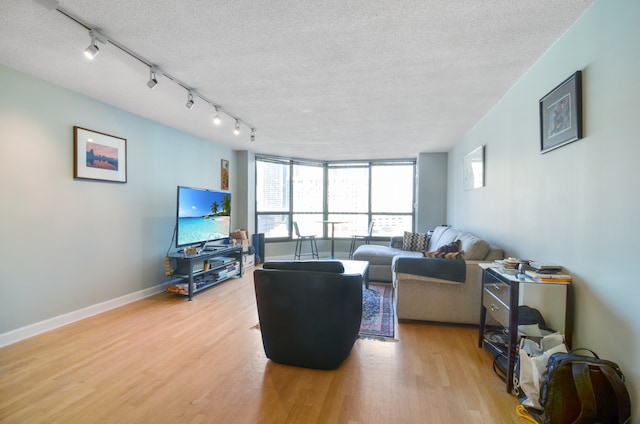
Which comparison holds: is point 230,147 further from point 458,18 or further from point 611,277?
point 611,277

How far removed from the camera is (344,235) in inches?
281

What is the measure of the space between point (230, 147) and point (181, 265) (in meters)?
2.59

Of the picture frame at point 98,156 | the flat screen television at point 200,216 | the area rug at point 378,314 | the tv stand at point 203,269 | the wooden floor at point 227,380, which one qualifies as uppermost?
the picture frame at point 98,156

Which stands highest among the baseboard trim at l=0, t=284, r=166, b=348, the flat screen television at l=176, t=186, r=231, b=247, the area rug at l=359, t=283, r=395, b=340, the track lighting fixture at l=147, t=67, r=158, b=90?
the track lighting fixture at l=147, t=67, r=158, b=90

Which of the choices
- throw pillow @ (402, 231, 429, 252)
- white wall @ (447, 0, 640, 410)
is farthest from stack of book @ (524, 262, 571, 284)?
throw pillow @ (402, 231, 429, 252)

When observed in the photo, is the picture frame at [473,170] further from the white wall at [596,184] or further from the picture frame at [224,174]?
the picture frame at [224,174]

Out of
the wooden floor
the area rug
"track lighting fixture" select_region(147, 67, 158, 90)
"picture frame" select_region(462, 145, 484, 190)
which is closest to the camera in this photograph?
the wooden floor

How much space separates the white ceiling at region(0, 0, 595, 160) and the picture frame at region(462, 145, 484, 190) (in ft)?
1.59

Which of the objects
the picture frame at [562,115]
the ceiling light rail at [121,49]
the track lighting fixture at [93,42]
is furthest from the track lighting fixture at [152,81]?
the picture frame at [562,115]

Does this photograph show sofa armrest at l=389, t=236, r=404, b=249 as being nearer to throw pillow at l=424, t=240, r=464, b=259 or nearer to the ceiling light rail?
throw pillow at l=424, t=240, r=464, b=259

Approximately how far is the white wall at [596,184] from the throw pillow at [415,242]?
8.34ft

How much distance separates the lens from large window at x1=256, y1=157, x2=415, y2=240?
674 cm

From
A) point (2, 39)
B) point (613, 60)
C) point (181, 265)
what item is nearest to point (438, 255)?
point (613, 60)

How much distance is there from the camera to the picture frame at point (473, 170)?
3705 millimetres
